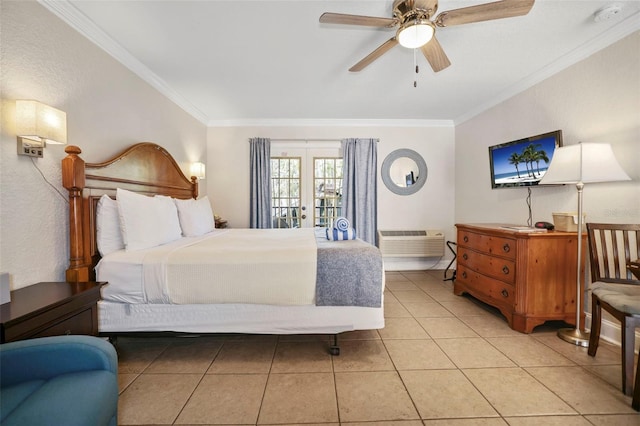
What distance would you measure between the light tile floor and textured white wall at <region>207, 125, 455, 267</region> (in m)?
2.35

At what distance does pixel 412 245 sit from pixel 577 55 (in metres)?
2.92

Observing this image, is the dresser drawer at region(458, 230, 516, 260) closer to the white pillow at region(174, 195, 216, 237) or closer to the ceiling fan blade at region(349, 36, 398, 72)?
the ceiling fan blade at region(349, 36, 398, 72)

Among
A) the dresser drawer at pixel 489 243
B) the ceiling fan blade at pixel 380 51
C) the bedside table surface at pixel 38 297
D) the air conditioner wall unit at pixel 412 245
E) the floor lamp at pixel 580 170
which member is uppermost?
the ceiling fan blade at pixel 380 51

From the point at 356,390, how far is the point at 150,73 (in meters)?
3.53

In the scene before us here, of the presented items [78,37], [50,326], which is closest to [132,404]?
[50,326]

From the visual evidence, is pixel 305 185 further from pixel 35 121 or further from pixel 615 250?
pixel 615 250

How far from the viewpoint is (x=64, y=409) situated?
0.88 metres

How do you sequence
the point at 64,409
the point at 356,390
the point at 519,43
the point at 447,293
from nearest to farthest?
the point at 64,409, the point at 356,390, the point at 519,43, the point at 447,293

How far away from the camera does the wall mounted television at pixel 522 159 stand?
2.71 m

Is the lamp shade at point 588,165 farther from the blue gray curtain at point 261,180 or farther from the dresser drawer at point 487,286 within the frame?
the blue gray curtain at point 261,180

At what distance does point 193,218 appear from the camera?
2975 mm

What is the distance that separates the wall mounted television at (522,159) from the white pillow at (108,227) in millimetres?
4007

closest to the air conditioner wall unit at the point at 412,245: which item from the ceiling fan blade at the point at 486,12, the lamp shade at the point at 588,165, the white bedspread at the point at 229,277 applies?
the lamp shade at the point at 588,165

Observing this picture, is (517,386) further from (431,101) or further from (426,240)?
(431,101)
